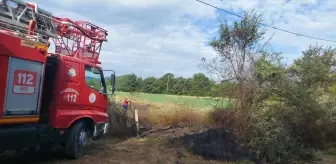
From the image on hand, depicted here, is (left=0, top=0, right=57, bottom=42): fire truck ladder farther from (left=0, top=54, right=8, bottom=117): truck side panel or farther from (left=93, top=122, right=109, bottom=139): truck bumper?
(left=93, top=122, right=109, bottom=139): truck bumper

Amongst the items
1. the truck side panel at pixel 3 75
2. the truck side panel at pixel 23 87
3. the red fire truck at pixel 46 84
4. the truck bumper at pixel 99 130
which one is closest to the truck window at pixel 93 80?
the red fire truck at pixel 46 84

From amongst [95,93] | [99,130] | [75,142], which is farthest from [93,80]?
[75,142]

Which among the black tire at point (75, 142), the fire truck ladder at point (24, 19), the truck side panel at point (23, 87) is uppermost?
the fire truck ladder at point (24, 19)

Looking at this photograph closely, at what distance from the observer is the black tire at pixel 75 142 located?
9000 mm

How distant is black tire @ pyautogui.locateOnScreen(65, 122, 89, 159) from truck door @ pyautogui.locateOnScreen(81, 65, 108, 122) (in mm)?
614

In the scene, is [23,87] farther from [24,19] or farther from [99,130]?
[99,130]

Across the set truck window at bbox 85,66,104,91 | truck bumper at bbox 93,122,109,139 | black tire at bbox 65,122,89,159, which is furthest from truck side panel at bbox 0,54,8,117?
truck bumper at bbox 93,122,109,139

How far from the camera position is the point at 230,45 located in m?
15.3

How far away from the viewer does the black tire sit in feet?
29.5

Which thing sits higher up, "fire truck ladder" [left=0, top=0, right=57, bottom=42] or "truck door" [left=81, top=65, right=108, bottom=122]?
"fire truck ladder" [left=0, top=0, right=57, bottom=42]

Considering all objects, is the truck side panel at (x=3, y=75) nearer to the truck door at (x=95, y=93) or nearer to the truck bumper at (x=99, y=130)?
the truck door at (x=95, y=93)

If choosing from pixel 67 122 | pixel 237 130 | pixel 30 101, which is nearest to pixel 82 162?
pixel 67 122

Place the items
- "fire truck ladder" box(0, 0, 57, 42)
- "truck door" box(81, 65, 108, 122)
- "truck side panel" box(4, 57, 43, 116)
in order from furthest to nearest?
"truck door" box(81, 65, 108, 122) < "fire truck ladder" box(0, 0, 57, 42) < "truck side panel" box(4, 57, 43, 116)

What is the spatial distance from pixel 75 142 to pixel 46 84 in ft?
5.45
